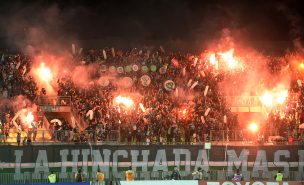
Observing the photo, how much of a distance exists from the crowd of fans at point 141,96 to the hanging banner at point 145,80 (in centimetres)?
6

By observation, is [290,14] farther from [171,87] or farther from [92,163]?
[92,163]

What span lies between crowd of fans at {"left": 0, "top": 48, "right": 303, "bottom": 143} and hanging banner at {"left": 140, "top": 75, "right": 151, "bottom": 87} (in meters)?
0.06

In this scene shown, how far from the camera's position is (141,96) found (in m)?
34.7

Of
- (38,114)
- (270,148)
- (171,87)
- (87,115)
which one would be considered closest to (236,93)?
(171,87)

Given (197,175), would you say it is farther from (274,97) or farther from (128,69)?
(128,69)

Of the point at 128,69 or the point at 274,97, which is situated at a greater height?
the point at 128,69

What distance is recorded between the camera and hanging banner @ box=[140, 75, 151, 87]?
117 ft

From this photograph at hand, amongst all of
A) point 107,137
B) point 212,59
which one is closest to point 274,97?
point 212,59

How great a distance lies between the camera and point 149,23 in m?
42.1

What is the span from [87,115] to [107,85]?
2.88 m

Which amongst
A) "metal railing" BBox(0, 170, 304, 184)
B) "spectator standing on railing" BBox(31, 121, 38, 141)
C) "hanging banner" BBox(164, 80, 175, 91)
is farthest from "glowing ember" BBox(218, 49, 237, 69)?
"spectator standing on railing" BBox(31, 121, 38, 141)

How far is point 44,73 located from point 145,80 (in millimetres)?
5559

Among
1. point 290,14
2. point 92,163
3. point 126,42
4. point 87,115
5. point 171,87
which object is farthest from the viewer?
point 290,14

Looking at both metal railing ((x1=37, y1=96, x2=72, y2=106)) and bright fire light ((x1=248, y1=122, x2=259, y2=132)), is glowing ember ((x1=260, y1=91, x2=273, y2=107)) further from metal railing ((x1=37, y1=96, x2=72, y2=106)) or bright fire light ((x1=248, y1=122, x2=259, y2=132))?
metal railing ((x1=37, y1=96, x2=72, y2=106))
